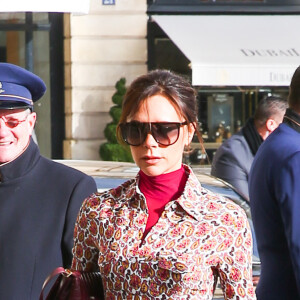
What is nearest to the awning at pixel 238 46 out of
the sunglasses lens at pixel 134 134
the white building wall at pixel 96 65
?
the white building wall at pixel 96 65

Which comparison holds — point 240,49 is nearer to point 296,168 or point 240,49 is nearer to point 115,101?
point 115,101

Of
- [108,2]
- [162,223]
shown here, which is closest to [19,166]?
[162,223]

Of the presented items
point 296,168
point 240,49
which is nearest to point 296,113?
point 296,168

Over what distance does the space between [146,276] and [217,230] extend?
240 mm

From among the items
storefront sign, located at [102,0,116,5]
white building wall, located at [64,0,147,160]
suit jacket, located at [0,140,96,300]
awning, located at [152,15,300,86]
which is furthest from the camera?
white building wall, located at [64,0,147,160]

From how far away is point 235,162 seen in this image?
25.0ft

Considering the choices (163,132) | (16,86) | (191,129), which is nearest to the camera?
(163,132)

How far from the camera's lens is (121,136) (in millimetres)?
3076

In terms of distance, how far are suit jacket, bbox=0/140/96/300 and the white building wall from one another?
1237cm

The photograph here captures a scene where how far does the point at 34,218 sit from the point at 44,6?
363 cm

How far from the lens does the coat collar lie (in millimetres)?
3656

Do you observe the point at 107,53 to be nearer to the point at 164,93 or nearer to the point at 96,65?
the point at 96,65

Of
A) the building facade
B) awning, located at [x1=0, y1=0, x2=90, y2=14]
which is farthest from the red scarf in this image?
the building facade

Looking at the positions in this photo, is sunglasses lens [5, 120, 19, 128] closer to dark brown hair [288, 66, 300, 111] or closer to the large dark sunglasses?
the large dark sunglasses
